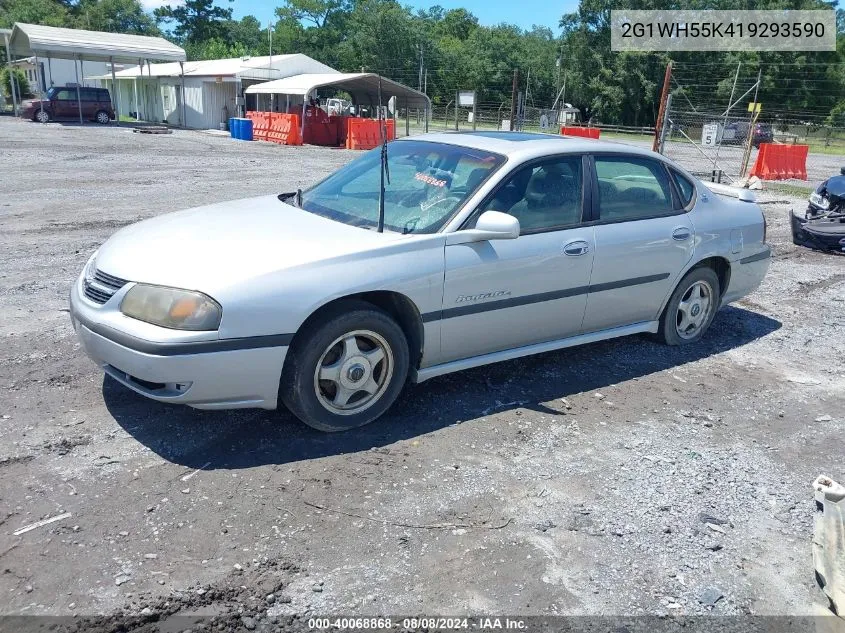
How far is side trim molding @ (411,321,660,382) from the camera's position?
429 cm

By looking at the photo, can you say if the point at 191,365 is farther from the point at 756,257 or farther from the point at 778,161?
the point at 778,161

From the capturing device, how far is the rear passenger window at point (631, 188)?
16.2 feet

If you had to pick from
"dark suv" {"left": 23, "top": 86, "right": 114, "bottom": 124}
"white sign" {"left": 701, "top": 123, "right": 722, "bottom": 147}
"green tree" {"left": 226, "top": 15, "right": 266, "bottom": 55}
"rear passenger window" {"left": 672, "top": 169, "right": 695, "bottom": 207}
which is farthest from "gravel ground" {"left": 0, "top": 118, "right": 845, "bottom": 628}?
"green tree" {"left": 226, "top": 15, "right": 266, "bottom": 55}

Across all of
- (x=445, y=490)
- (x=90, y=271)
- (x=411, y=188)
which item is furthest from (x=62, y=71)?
(x=445, y=490)

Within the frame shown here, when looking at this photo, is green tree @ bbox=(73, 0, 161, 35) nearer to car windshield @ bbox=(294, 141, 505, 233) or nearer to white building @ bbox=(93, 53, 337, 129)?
white building @ bbox=(93, 53, 337, 129)

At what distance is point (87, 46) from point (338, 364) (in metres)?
36.4

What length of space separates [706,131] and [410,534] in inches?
1223

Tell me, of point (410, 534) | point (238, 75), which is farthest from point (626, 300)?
point (238, 75)

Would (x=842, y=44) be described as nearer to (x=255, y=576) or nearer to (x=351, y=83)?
(x=351, y=83)

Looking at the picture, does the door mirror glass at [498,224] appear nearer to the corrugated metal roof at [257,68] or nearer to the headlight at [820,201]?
the headlight at [820,201]

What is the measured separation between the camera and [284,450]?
378 centimetres

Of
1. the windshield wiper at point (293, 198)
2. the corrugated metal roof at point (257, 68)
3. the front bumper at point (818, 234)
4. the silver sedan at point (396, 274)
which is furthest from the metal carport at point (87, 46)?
the silver sedan at point (396, 274)

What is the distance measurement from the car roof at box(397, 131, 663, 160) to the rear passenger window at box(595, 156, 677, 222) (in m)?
0.10

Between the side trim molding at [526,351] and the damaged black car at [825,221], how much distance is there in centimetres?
578
